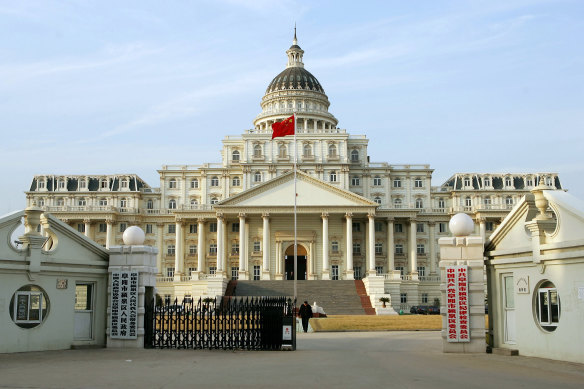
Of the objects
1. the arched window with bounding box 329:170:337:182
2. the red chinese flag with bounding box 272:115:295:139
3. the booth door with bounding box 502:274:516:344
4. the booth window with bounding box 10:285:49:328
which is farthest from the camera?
the arched window with bounding box 329:170:337:182

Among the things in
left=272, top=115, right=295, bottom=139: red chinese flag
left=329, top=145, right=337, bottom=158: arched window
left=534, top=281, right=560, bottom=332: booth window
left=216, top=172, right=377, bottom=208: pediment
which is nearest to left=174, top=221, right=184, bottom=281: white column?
left=216, top=172, right=377, bottom=208: pediment

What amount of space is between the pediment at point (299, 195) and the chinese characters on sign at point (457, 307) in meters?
46.0

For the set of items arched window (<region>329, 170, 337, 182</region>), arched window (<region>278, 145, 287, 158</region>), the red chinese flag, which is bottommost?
arched window (<region>329, 170, 337, 182</region>)

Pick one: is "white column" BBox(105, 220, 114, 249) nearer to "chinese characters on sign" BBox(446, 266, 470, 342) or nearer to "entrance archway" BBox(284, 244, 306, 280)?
"entrance archway" BBox(284, 244, 306, 280)

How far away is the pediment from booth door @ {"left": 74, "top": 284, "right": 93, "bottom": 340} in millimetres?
44307

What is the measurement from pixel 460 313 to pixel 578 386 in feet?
24.8

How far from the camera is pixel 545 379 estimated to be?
1455cm

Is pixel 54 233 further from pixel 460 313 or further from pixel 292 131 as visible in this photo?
pixel 292 131

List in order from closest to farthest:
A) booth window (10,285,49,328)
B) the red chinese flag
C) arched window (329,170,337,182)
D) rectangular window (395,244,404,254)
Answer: booth window (10,285,49,328)
the red chinese flag
arched window (329,170,337,182)
rectangular window (395,244,404,254)

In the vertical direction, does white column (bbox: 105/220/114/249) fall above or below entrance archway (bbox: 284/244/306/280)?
above

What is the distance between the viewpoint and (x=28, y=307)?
20.7 meters

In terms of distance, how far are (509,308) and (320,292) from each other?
39.8 metres

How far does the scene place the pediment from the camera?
6725 centimetres

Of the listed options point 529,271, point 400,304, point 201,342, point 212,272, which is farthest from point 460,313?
point 212,272
